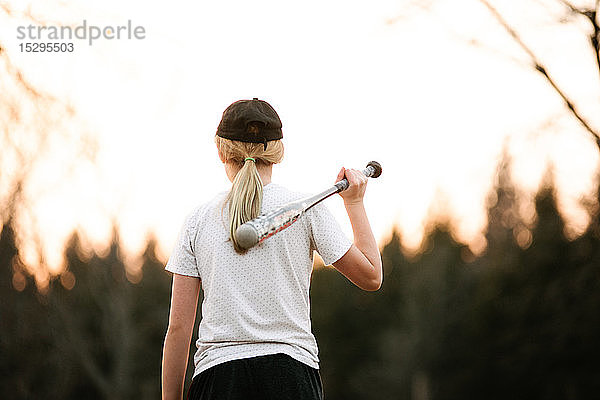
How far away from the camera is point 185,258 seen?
2625 mm

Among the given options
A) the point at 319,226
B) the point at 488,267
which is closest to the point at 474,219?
the point at 488,267

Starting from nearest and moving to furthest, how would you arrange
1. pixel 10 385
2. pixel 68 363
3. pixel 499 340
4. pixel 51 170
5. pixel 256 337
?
pixel 256 337 → pixel 51 170 → pixel 10 385 → pixel 68 363 → pixel 499 340

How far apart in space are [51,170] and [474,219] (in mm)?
21507

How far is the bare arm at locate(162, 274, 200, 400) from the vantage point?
2627mm

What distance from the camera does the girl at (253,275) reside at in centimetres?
245

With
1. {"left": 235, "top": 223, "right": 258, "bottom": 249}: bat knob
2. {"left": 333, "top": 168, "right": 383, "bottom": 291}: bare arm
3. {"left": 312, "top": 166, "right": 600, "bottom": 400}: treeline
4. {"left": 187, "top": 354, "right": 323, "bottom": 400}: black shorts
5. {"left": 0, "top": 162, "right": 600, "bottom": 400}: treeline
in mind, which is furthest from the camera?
{"left": 312, "top": 166, "right": 600, "bottom": 400}: treeline

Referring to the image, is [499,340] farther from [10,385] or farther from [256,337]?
[256,337]

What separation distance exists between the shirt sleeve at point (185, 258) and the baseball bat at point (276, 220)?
1.18 ft

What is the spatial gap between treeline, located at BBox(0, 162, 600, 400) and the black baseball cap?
20275 millimetres

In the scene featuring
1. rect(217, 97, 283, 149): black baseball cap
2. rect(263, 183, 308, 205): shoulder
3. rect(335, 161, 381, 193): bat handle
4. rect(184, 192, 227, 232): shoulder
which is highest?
rect(217, 97, 283, 149): black baseball cap

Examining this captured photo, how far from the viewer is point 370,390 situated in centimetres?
2898

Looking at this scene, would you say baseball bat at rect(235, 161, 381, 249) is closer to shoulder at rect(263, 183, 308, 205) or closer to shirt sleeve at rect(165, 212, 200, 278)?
shoulder at rect(263, 183, 308, 205)

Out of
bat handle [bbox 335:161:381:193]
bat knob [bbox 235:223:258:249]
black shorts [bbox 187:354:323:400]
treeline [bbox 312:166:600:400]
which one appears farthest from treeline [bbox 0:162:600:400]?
bat knob [bbox 235:223:258:249]

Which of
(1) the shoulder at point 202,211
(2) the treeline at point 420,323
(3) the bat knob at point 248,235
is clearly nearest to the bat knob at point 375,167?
(1) the shoulder at point 202,211
